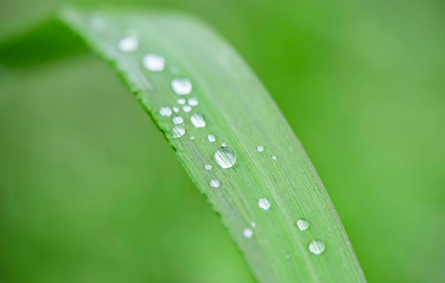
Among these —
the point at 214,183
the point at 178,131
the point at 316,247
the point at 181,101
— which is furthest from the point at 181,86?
the point at 316,247

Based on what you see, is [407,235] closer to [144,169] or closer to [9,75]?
[144,169]

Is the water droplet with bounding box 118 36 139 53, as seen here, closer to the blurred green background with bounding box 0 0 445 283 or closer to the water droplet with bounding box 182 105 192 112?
the water droplet with bounding box 182 105 192 112

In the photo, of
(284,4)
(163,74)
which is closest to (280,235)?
(163,74)

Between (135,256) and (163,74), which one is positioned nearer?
(163,74)

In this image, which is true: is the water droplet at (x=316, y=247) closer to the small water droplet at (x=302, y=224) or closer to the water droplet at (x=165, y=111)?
the small water droplet at (x=302, y=224)

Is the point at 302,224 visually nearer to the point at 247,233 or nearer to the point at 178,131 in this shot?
the point at 247,233

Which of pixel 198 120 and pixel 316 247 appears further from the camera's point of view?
pixel 198 120

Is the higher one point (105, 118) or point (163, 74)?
point (105, 118)

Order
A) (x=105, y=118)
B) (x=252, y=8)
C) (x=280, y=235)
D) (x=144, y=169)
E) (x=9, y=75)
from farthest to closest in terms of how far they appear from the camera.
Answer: (x=252, y=8), (x=105, y=118), (x=144, y=169), (x=9, y=75), (x=280, y=235)
